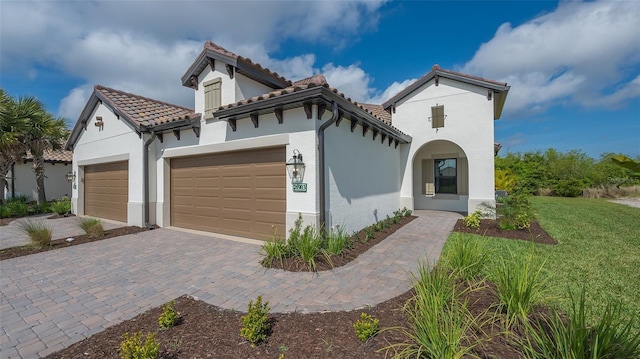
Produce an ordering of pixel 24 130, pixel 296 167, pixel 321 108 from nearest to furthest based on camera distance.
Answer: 1. pixel 321 108
2. pixel 296 167
3. pixel 24 130

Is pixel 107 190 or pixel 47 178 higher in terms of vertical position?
pixel 47 178

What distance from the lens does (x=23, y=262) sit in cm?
601

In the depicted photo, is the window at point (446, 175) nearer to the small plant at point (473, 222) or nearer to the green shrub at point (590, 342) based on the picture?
the small plant at point (473, 222)

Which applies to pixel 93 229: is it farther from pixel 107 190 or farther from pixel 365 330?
pixel 365 330

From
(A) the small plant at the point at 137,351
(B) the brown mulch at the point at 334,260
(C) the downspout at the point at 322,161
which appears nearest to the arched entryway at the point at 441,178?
(B) the brown mulch at the point at 334,260

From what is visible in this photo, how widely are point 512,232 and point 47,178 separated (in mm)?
27941

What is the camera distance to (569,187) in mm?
22766

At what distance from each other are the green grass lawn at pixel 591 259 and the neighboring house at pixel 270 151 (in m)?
3.13

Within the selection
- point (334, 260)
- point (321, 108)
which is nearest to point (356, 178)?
point (321, 108)

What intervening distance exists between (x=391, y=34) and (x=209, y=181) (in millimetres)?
9352

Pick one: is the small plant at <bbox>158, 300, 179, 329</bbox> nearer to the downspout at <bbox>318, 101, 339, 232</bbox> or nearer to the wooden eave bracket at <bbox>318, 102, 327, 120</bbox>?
the downspout at <bbox>318, 101, 339, 232</bbox>

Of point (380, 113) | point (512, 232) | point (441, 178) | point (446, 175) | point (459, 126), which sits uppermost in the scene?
point (380, 113)

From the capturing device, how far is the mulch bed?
2666mm

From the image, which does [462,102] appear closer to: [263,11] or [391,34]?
[391,34]
